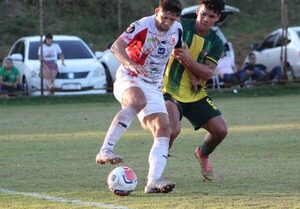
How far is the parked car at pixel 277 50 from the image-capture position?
2706 cm

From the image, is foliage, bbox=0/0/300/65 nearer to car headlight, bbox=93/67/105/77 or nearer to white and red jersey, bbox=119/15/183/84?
car headlight, bbox=93/67/105/77

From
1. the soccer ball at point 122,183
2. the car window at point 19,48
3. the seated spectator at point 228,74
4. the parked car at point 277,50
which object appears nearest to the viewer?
the soccer ball at point 122,183

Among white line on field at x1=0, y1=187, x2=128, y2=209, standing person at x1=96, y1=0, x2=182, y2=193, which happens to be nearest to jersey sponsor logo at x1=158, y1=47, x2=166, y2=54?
standing person at x1=96, y1=0, x2=182, y2=193

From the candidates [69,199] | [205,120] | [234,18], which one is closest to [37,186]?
[69,199]

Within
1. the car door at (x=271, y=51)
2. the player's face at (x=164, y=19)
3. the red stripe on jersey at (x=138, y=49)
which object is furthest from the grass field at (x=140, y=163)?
the car door at (x=271, y=51)

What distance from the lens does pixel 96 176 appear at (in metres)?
10.1

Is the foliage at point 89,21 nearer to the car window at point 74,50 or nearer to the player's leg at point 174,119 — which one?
the car window at point 74,50

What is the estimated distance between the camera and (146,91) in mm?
8938

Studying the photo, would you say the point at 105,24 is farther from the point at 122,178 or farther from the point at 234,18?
the point at 122,178

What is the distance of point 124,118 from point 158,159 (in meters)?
0.52

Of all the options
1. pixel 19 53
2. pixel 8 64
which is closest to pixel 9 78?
pixel 8 64

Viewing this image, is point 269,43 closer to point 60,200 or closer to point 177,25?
point 177,25

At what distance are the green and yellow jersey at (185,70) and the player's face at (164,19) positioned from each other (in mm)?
859

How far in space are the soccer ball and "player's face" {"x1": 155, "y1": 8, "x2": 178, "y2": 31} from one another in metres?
1.46
